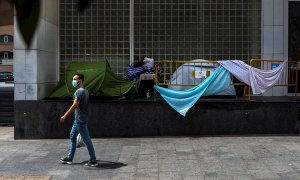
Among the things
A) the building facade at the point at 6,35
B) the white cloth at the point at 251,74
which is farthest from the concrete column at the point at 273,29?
the building facade at the point at 6,35

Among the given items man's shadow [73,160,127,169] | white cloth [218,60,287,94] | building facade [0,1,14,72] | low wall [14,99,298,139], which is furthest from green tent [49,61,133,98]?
building facade [0,1,14,72]

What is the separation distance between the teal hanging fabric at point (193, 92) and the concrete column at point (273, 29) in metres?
2.27

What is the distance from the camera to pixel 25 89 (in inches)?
459

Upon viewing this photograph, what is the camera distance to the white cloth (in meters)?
11.8

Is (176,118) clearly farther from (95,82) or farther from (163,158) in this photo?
(163,158)

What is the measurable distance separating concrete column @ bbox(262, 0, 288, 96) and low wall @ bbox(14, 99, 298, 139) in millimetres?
2146

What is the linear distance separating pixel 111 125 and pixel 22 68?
2.56 meters

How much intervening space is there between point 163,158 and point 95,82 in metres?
3.58

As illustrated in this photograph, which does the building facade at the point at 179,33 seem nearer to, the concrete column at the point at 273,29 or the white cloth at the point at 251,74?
the concrete column at the point at 273,29

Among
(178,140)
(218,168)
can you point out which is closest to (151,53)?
(178,140)

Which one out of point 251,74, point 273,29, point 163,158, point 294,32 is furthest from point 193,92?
point 294,32

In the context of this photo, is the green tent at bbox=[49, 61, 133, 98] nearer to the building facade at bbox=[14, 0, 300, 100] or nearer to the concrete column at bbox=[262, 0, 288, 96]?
the building facade at bbox=[14, 0, 300, 100]

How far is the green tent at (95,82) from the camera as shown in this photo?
11961 mm

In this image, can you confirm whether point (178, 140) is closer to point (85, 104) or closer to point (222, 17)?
point (85, 104)
